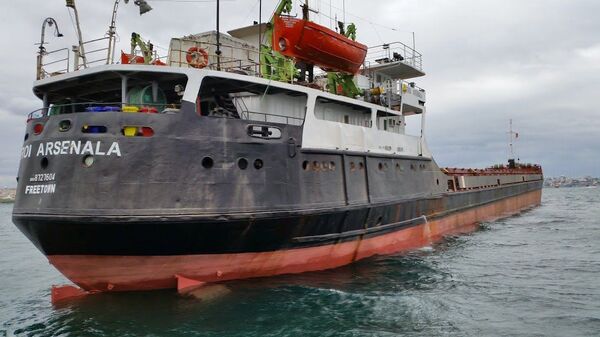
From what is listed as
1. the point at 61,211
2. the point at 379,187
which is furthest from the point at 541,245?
the point at 61,211

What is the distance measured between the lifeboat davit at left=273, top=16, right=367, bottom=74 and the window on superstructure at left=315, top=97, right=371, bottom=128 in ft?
4.04

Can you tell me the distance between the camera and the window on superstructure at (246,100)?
34.6ft

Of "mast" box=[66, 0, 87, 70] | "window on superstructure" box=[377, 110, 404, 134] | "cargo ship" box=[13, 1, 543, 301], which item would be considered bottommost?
"cargo ship" box=[13, 1, 543, 301]

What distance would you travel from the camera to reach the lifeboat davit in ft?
40.6

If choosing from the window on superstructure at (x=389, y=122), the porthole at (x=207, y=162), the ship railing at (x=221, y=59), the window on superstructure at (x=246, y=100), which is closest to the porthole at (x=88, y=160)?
the porthole at (x=207, y=162)

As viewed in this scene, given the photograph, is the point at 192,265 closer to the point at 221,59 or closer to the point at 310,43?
the point at 221,59

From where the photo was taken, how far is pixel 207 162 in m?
9.45

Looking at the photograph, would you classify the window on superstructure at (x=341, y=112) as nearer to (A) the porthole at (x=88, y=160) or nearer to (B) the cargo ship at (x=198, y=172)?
(B) the cargo ship at (x=198, y=172)

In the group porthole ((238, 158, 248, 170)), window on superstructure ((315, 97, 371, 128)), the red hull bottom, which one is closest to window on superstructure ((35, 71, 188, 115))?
porthole ((238, 158, 248, 170))

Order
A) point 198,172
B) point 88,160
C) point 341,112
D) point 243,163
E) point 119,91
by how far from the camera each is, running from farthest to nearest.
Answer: point 341,112 < point 119,91 < point 243,163 < point 198,172 < point 88,160

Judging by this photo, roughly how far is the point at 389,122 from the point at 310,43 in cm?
630

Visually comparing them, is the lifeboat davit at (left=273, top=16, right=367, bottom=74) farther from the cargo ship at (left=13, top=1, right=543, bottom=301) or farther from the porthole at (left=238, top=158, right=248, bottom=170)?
the porthole at (left=238, top=158, right=248, bottom=170)

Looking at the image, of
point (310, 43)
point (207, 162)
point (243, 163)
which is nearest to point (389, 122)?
point (310, 43)

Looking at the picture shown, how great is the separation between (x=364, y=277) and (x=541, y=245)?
31.0ft
